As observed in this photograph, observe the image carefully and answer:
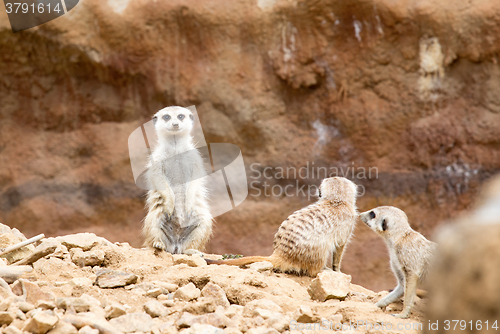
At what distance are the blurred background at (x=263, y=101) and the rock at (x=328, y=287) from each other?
3.78m

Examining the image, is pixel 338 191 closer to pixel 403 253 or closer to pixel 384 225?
pixel 384 225

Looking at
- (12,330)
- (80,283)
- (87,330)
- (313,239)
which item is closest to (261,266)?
(313,239)

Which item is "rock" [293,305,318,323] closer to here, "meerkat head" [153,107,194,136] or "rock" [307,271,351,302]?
"rock" [307,271,351,302]

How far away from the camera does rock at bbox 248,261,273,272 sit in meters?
3.18

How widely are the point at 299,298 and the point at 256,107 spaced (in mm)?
3978

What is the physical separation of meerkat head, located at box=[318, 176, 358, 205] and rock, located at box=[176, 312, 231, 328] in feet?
6.02

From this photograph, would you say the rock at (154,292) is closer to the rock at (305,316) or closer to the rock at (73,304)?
the rock at (73,304)

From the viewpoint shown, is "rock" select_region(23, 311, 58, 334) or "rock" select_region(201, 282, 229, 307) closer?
"rock" select_region(23, 311, 58, 334)

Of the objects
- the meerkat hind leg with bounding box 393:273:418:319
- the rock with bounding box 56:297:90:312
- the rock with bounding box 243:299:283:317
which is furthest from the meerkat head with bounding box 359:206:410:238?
the rock with bounding box 56:297:90:312

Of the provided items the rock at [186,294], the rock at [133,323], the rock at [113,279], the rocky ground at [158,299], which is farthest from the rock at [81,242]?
the rock at [133,323]

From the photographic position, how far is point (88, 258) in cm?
282

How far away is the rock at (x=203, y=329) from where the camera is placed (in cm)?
171

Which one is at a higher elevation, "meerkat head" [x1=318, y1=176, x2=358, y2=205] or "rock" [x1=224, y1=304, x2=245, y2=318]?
"meerkat head" [x1=318, y1=176, x2=358, y2=205]

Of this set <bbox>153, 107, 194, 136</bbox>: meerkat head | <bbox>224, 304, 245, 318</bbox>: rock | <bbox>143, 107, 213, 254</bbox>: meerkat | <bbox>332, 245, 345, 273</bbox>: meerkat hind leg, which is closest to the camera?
<bbox>224, 304, 245, 318</bbox>: rock
